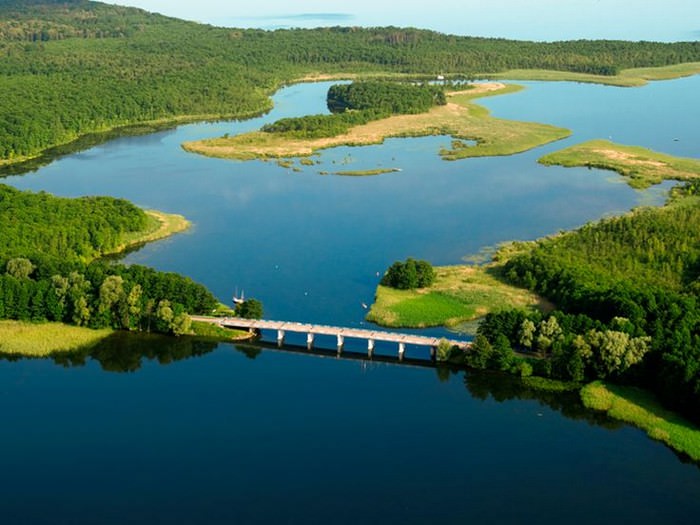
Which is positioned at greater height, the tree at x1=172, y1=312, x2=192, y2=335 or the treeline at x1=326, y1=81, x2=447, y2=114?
the treeline at x1=326, y1=81, x2=447, y2=114

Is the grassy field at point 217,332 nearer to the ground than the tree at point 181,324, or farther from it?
nearer to the ground

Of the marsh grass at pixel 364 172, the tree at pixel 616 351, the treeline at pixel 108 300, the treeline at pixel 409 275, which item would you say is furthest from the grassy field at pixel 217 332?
the marsh grass at pixel 364 172

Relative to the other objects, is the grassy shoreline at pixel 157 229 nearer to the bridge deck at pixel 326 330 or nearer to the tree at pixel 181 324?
the tree at pixel 181 324

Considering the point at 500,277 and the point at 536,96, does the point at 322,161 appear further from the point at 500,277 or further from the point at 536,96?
the point at 536,96

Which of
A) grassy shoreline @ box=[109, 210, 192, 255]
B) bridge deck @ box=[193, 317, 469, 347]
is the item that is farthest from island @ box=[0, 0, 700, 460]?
bridge deck @ box=[193, 317, 469, 347]

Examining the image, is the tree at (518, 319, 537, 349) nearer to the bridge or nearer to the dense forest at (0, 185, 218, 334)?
the bridge

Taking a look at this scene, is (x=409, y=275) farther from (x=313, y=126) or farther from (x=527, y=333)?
(x=313, y=126)
